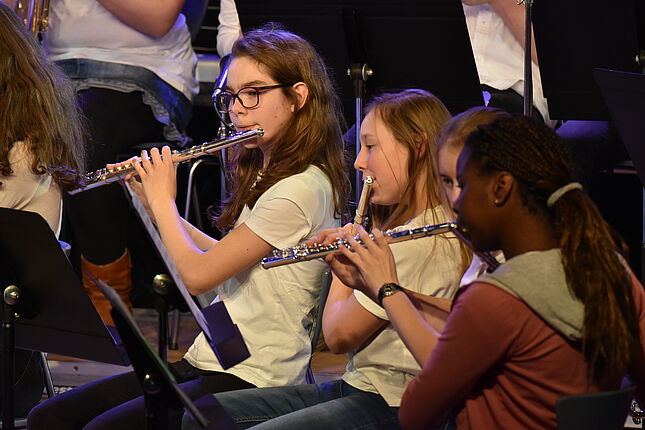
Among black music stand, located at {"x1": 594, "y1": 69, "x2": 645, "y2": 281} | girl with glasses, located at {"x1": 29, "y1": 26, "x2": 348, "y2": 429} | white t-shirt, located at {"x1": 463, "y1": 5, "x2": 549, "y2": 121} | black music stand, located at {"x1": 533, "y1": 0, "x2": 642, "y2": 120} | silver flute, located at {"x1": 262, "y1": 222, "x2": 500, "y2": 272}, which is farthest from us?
white t-shirt, located at {"x1": 463, "y1": 5, "x2": 549, "y2": 121}

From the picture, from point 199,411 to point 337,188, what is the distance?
837mm

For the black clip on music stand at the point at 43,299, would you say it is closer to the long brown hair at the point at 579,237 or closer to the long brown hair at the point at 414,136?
the long brown hair at the point at 414,136

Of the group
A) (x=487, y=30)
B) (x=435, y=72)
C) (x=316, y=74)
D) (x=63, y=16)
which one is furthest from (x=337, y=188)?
(x=63, y=16)

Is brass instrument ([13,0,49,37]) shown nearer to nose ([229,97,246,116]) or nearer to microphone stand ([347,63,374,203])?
microphone stand ([347,63,374,203])

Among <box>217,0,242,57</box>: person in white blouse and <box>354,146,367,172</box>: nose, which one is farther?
<box>217,0,242,57</box>: person in white blouse

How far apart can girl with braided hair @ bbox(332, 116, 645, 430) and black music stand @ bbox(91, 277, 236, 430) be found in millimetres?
280

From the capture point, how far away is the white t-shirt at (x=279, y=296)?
6.47ft

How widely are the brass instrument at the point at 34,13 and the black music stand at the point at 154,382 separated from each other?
1853 mm

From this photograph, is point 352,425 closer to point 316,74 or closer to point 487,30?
point 316,74

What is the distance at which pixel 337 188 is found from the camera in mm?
2092

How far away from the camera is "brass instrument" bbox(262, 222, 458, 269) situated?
1.61 m

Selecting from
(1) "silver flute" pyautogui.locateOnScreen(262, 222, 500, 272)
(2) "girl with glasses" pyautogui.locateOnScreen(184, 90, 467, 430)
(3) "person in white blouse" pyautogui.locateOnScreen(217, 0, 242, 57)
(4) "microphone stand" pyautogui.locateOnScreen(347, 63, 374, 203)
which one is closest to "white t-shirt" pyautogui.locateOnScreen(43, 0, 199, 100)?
(3) "person in white blouse" pyautogui.locateOnScreen(217, 0, 242, 57)

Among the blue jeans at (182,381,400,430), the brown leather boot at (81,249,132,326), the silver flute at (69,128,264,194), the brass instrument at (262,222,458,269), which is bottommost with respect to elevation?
the brown leather boot at (81,249,132,326)

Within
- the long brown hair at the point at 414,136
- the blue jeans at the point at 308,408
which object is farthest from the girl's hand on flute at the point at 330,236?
the blue jeans at the point at 308,408
